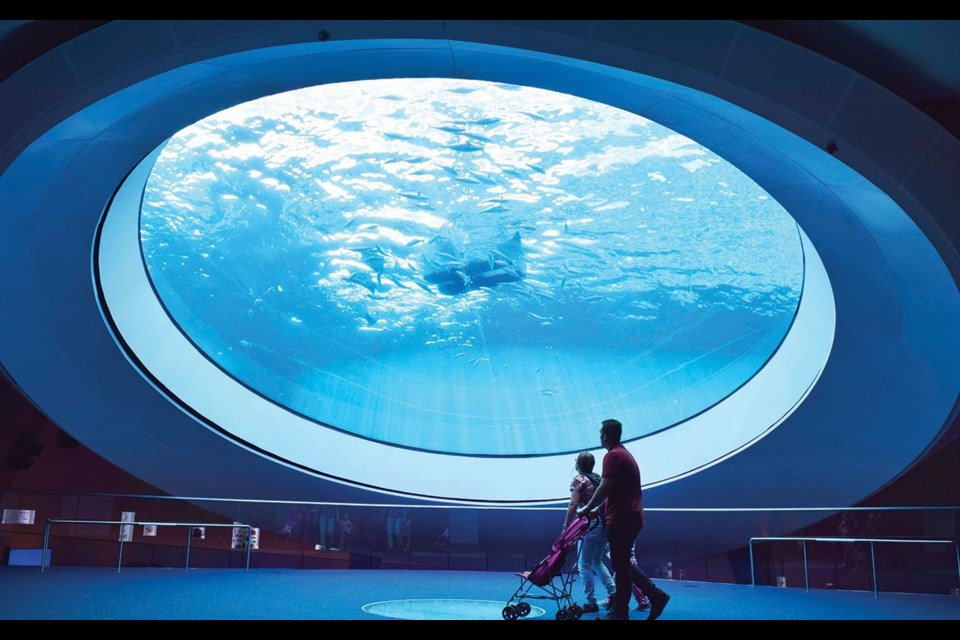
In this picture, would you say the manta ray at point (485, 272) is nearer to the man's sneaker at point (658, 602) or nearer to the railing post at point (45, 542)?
the railing post at point (45, 542)

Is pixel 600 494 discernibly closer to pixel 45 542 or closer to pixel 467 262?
pixel 45 542

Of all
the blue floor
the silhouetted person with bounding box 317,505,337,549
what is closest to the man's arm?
the blue floor

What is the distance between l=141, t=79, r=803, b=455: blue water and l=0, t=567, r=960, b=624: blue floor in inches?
228

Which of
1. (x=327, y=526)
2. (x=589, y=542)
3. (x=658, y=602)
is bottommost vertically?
(x=658, y=602)

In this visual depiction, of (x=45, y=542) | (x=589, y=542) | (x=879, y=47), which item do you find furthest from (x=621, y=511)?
(x=45, y=542)

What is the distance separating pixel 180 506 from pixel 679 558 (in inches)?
309

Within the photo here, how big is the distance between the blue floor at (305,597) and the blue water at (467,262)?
580cm

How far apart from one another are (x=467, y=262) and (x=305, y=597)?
1185 cm

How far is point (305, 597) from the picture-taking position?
8.05 metres

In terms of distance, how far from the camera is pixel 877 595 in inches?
376

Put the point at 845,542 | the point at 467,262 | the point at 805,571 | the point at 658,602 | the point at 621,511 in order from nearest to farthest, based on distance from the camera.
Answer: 1. the point at 621,511
2. the point at 658,602
3. the point at 845,542
4. the point at 805,571
5. the point at 467,262

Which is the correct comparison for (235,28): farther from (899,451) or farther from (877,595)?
(899,451)

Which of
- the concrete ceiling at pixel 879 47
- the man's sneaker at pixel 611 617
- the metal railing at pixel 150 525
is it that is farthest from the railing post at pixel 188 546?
the concrete ceiling at pixel 879 47

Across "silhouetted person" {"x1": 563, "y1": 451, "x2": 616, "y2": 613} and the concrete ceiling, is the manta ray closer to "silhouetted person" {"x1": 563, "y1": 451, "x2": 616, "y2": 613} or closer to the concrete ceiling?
"silhouetted person" {"x1": 563, "y1": 451, "x2": 616, "y2": 613}
